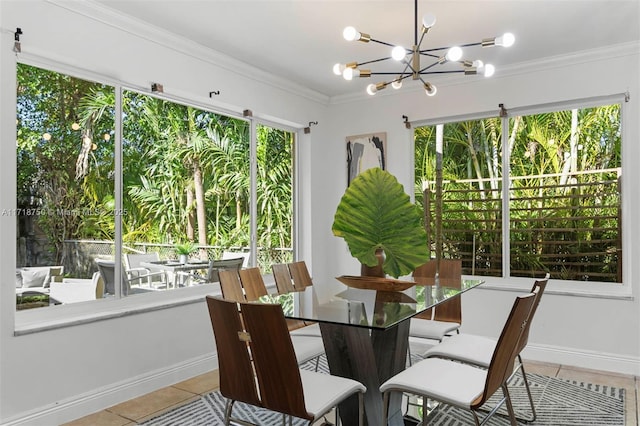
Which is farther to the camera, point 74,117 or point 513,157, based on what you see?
point 513,157

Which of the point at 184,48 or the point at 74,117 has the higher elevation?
the point at 184,48

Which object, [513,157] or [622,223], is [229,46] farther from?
[622,223]

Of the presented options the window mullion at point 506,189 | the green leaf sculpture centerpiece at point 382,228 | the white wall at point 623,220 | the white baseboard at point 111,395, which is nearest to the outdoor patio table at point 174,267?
the white baseboard at point 111,395

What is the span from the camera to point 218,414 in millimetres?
2846

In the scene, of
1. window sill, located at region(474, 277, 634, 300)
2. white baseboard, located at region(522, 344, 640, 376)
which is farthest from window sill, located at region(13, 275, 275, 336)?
white baseboard, located at region(522, 344, 640, 376)

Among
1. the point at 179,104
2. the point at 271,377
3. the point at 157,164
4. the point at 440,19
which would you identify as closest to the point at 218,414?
the point at 271,377

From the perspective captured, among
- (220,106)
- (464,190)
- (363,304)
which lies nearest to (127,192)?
(220,106)

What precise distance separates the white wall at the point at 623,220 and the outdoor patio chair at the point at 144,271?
8.50 ft

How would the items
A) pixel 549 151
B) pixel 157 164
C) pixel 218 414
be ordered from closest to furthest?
1. pixel 218 414
2. pixel 157 164
3. pixel 549 151

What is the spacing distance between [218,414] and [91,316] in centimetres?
101

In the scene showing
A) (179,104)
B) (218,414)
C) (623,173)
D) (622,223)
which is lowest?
(218,414)

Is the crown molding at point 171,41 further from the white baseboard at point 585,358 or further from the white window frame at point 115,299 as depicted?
the white baseboard at point 585,358

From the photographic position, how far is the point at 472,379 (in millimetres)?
2109

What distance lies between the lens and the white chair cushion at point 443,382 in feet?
6.32
